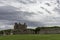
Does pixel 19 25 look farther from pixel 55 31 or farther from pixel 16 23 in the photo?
pixel 55 31

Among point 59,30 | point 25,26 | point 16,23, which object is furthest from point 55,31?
point 16,23

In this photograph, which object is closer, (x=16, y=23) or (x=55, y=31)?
(x=55, y=31)

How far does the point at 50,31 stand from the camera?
121562mm

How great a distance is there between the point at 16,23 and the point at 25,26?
12.8 m

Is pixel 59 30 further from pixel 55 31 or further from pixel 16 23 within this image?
pixel 16 23

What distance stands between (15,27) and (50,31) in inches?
1838

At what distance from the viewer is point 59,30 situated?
123125 millimetres

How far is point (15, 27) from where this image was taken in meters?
157

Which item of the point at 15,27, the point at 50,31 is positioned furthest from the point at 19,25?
the point at 50,31

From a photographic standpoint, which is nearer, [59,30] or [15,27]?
[59,30]

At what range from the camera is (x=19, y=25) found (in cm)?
15750

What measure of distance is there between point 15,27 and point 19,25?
173 inches

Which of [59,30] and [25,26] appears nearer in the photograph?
[59,30]

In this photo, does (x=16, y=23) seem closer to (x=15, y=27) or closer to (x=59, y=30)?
(x=15, y=27)
